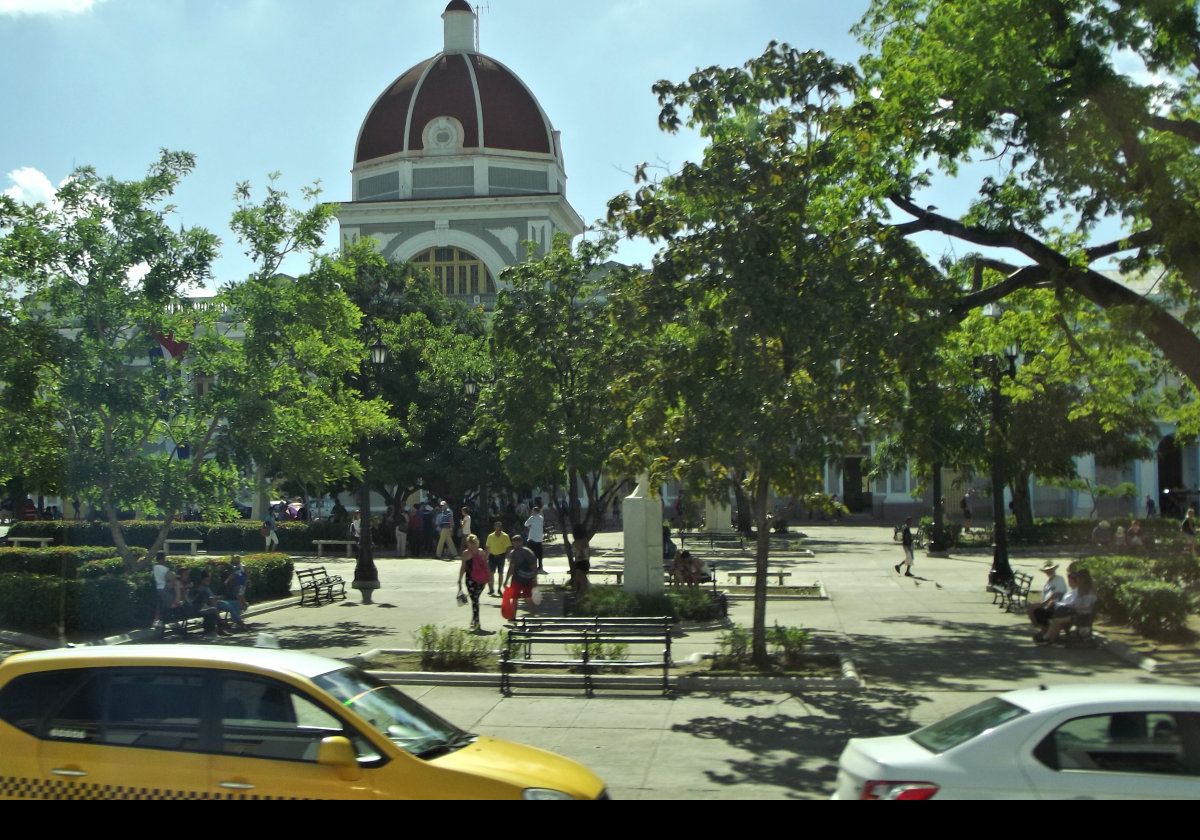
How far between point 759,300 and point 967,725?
7.91 meters

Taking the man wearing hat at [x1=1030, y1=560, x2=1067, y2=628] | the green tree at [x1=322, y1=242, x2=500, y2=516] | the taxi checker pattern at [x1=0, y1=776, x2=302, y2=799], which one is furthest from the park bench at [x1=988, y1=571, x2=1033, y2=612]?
the green tree at [x1=322, y1=242, x2=500, y2=516]

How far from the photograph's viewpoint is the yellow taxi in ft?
21.4

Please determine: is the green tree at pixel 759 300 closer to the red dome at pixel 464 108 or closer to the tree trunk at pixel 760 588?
the tree trunk at pixel 760 588

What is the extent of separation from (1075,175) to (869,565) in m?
19.1

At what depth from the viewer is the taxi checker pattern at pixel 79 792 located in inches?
257

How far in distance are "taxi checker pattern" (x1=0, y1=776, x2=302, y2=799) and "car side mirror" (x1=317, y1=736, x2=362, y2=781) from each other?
440 millimetres

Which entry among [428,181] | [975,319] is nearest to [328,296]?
[975,319]

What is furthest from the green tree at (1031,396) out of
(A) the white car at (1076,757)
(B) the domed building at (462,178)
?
(B) the domed building at (462,178)

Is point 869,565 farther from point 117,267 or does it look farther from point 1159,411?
point 117,267

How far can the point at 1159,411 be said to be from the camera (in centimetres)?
2877

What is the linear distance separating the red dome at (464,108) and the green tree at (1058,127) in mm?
44472

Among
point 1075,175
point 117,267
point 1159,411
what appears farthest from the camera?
point 1159,411

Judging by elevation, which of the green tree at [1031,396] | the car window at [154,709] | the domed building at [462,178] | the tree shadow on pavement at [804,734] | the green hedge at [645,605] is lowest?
the tree shadow on pavement at [804,734]
